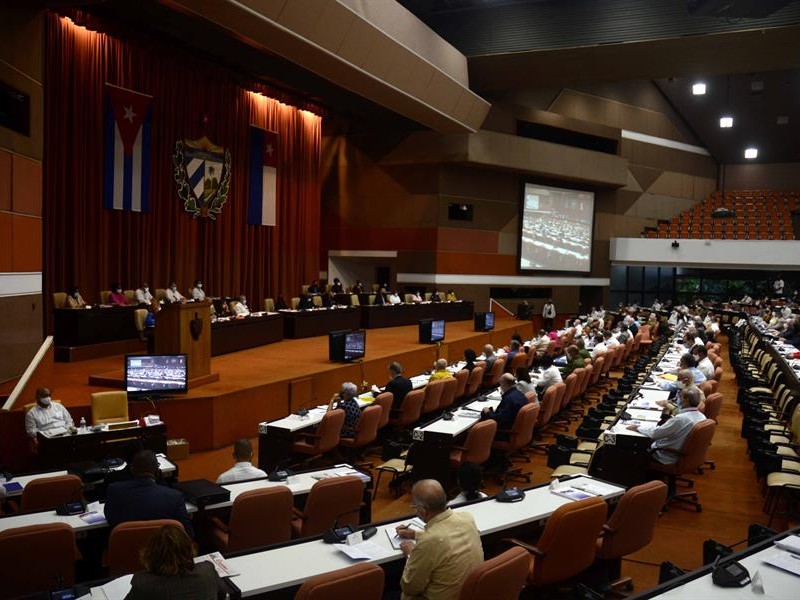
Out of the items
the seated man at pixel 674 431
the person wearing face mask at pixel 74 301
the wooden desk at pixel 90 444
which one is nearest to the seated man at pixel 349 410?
the wooden desk at pixel 90 444

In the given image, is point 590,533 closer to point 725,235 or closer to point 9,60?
point 9,60

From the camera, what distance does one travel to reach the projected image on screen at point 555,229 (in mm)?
25125

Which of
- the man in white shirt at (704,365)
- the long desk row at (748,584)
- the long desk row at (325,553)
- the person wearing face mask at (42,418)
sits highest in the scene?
the man in white shirt at (704,365)

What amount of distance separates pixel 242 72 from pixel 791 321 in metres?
15.1

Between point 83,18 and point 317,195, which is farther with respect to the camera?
point 317,195

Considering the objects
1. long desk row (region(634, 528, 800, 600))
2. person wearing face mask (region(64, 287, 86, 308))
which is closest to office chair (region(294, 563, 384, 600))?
long desk row (region(634, 528, 800, 600))

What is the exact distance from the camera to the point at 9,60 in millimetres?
8688

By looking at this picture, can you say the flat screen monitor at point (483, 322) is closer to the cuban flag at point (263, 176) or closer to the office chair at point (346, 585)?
the cuban flag at point (263, 176)

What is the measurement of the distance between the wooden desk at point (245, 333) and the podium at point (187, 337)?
2752 mm

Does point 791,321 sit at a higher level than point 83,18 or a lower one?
lower

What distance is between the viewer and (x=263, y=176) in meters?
19.7

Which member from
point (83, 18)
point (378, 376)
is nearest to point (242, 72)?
point (83, 18)

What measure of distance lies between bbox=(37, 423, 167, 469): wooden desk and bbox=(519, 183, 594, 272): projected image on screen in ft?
63.3

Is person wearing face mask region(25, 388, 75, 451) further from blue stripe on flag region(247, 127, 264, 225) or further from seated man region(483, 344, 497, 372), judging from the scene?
blue stripe on flag region(247, 127, 264, 225)
